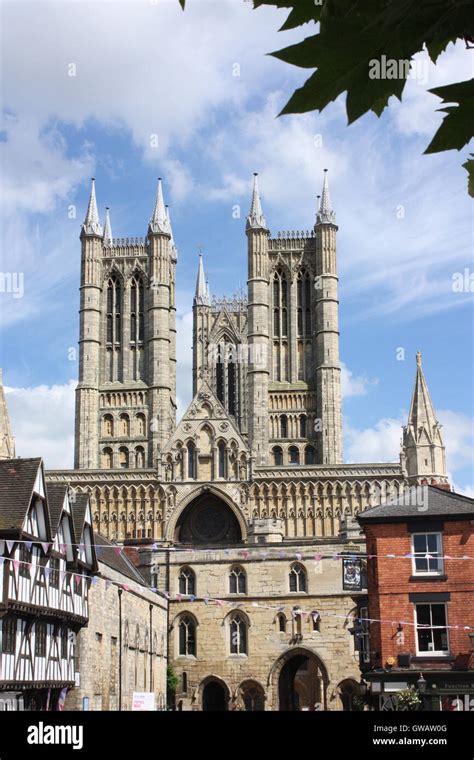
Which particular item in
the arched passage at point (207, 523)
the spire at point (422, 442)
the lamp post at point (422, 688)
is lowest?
the lamp post at point (422, 688)

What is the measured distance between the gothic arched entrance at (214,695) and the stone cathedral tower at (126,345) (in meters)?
27.9

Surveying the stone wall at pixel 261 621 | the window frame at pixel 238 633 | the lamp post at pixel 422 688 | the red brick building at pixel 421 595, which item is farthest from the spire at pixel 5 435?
the lamp post at pixel 422 688

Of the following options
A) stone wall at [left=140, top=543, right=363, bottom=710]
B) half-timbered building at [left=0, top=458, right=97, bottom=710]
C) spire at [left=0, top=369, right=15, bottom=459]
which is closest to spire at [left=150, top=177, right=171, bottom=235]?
spire at [left=0, top=369, right=15, bottom=459]

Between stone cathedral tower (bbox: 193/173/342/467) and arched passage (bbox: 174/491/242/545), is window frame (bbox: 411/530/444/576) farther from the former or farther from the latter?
stone cathedral tower (bbox: 193/173/342/467)

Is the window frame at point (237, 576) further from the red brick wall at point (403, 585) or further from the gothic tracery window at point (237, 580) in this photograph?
the red brick wall at point (403, 585)

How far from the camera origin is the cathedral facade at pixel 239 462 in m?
49.3

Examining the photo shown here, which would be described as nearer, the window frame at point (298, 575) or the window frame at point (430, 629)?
the window frame at point (430, 629)

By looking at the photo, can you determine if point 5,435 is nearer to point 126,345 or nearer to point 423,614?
point 126,345

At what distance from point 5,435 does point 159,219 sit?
81.1 ft

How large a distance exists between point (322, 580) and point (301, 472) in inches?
723

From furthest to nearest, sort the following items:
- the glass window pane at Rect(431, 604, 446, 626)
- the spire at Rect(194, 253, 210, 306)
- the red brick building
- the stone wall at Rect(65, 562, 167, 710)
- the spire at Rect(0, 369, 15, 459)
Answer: the spire at Rect(194, 253, 210, 306) < the spire at Rect(0, 369, 15, 459) < the stone wall at Rect(65, 562, 167, 710) < the glass window pane at Rect(431, 604, 446, 626) < the red brick building

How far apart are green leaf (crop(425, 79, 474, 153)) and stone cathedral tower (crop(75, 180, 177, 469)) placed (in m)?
74.0

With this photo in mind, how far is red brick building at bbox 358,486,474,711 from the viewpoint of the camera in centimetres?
3033

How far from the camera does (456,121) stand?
2.13 m
